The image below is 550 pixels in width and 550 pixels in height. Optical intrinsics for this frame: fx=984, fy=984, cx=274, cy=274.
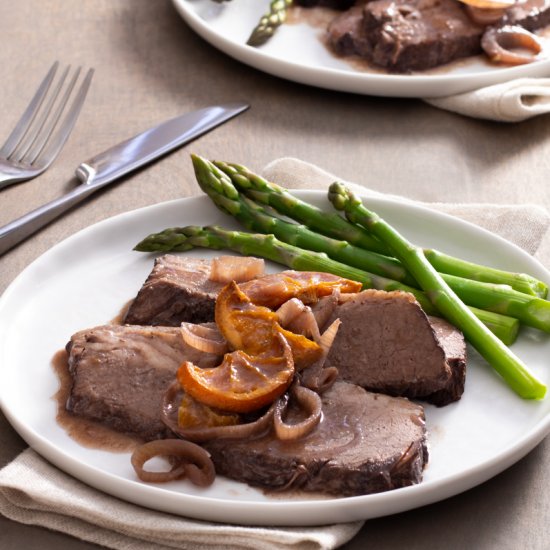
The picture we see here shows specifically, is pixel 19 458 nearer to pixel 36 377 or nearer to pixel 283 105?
pixel 36 377

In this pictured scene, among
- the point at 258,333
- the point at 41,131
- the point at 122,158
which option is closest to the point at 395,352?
the point at 258,333

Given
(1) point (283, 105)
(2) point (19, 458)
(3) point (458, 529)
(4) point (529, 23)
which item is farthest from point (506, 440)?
(4) point (529, 23)

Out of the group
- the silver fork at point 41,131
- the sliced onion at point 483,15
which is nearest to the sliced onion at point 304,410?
the silver fork at point 41,131

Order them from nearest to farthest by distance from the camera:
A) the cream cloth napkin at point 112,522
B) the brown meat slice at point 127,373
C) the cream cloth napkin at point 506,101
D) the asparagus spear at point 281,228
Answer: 1. the cream cloth napkin at point 112,522
2. the brown meat slice at point 127,373
3. the asparagus spear at point 281,228
4. the cream cloth napkin at point 506,101

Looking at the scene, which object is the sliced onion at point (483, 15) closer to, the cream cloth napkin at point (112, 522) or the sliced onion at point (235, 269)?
the sliced onion at point (235, 269)

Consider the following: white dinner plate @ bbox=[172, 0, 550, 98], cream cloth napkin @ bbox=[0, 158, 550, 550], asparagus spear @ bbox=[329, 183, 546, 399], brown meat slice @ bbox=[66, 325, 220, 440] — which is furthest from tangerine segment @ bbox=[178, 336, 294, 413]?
white dinner plate @ bbox=[172, 0, 550, 98]

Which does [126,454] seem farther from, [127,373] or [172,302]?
[172,302]
